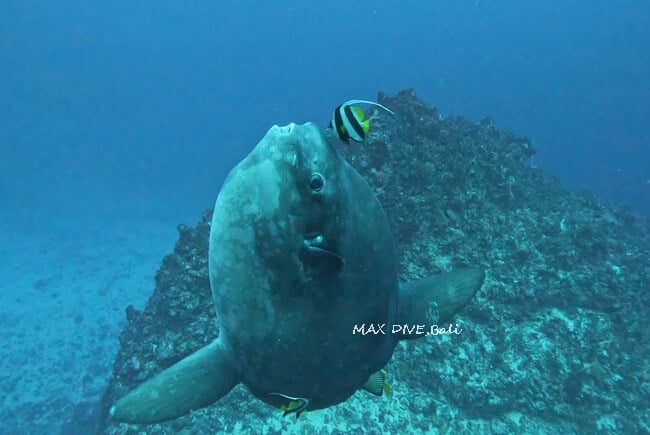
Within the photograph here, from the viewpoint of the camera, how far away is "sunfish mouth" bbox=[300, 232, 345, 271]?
2.26 meters

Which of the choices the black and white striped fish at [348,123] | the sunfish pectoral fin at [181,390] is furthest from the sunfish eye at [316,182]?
the sunfish pectoral fin at [181,390]

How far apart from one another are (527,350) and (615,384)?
193 cm

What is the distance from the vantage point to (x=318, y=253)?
2270 mm

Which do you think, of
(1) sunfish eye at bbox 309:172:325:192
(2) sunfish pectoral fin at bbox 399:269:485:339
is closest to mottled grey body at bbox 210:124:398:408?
(1) sunfish eye at bbox 309:172:325:192

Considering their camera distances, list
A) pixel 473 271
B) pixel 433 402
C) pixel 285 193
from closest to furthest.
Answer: pixel 285 193
pixel 473 271
pixel 433 402

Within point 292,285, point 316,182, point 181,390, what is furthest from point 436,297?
point 181,390

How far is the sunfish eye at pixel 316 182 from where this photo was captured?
215 cm

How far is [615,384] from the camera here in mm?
7832

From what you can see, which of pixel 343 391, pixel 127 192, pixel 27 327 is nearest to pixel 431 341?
pixel 343 391

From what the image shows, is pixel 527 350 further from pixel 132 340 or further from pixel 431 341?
pixel 132 340

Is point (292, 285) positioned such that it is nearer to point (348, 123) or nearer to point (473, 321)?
point (348, 123)

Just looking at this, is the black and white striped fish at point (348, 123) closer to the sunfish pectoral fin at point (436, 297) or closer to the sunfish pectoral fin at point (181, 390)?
the sunfish pectoral fin at point (436, 297)

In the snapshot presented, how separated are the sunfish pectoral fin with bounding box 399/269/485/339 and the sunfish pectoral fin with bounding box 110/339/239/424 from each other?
142cm

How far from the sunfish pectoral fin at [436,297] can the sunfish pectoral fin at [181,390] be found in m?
1.42
